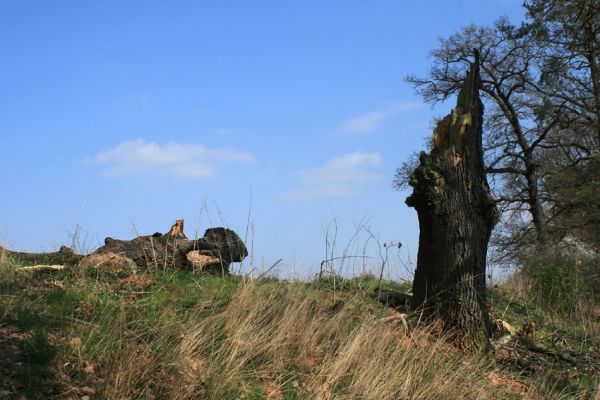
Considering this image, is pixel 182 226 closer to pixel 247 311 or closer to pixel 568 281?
pixel 247 311

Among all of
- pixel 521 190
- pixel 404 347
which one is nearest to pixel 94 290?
pixel 404 347

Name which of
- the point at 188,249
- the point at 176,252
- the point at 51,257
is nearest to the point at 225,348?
the point at 176,252

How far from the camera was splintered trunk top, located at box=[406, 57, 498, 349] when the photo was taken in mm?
8531

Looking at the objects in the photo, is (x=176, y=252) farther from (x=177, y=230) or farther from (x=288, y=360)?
(x=288, y=360)

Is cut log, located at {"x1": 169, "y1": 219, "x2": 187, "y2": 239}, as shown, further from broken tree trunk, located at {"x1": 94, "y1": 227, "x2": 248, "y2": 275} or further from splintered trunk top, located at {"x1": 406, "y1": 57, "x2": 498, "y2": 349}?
splintered trunk top, located at {"x1": 406, "y1": 57, "x2": 498, "y2": 349}

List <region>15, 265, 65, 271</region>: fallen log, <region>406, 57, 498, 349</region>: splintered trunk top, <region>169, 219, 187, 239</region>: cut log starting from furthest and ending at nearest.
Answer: <region>169, 219, 187, 239</region>: cut log → <region>406, 57, 498, 349</region>: splintered trunk top → <region>15, 265, 65, 271</region>: fallen log

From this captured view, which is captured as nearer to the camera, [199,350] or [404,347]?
[199,350]

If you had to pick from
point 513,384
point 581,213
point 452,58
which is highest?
point 452,58

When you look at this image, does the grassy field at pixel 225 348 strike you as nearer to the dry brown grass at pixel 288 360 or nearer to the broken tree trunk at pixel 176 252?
the dry brown grass at pixel 288 360

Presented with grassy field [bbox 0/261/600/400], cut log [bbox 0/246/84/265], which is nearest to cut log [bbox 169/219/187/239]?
grassy field [bbox 0/261/600/400]

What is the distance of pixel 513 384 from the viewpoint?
753 cm

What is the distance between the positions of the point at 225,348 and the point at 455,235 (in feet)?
13.4

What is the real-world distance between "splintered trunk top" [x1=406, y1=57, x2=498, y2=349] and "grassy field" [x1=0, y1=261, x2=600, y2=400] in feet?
1.23

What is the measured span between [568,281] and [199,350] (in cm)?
1032
